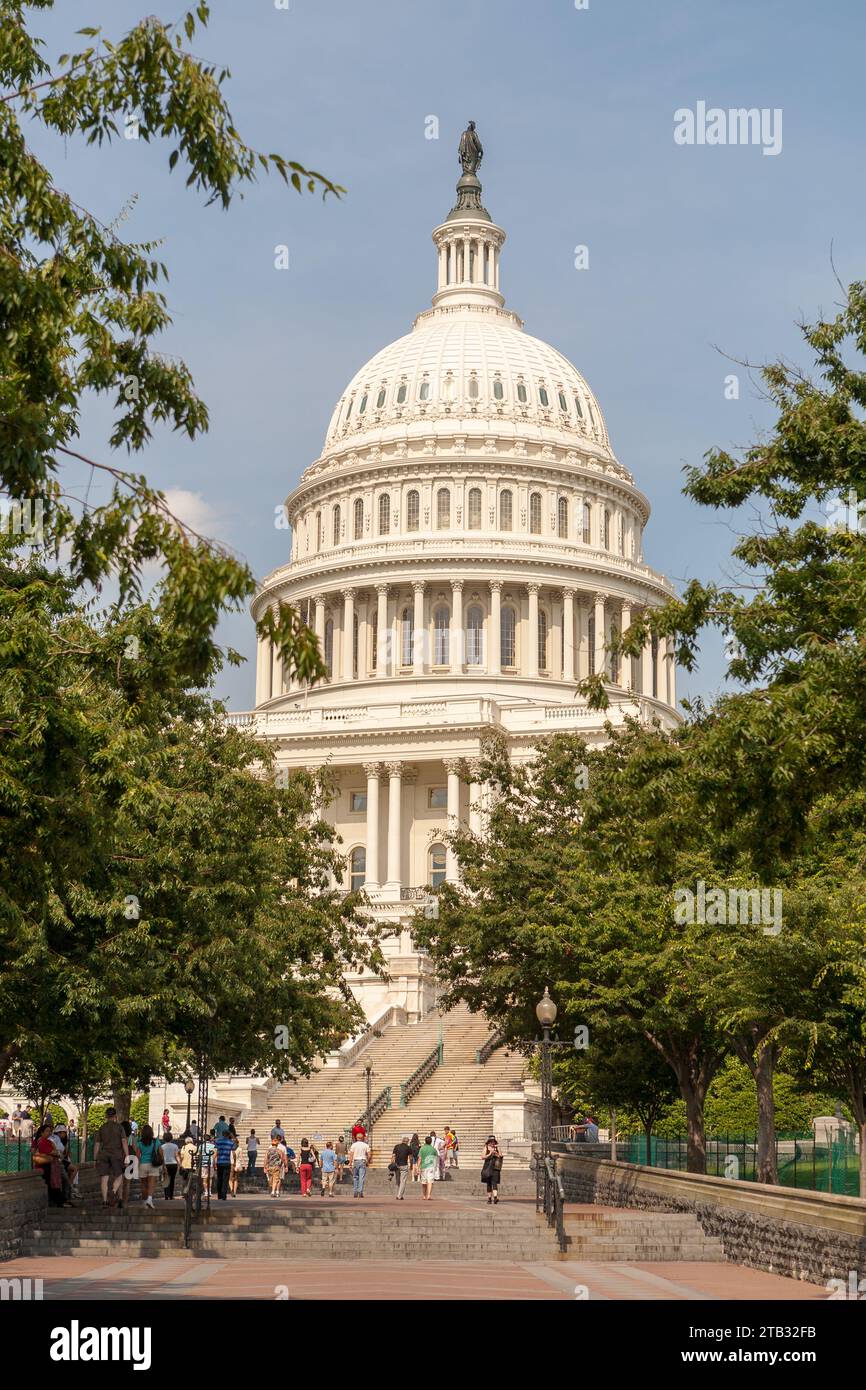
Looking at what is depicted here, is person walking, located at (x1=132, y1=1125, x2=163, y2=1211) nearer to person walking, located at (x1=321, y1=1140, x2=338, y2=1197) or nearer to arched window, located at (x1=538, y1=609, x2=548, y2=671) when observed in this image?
person walking, located at (x1=321, y1=1140, x2=338, y2=1197)

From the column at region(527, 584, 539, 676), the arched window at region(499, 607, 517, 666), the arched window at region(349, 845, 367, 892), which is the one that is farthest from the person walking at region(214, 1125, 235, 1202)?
the arched window at region(499, 607, 517, 666)

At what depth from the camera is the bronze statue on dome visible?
439 ft

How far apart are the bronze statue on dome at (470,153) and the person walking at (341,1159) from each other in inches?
3810

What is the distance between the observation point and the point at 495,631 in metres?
102

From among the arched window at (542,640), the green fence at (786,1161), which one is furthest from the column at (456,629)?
the green fence at (786,1161)

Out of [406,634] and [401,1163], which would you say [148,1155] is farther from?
[406,634]

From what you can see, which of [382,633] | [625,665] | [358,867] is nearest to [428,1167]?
[358,867]

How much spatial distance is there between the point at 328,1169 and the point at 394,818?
1762 inches

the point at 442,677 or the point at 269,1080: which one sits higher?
the point at 442,677

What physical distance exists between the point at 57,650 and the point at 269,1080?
4400 centimetres

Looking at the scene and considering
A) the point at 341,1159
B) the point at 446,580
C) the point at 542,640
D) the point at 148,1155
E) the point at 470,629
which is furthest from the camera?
the point at 542,640
